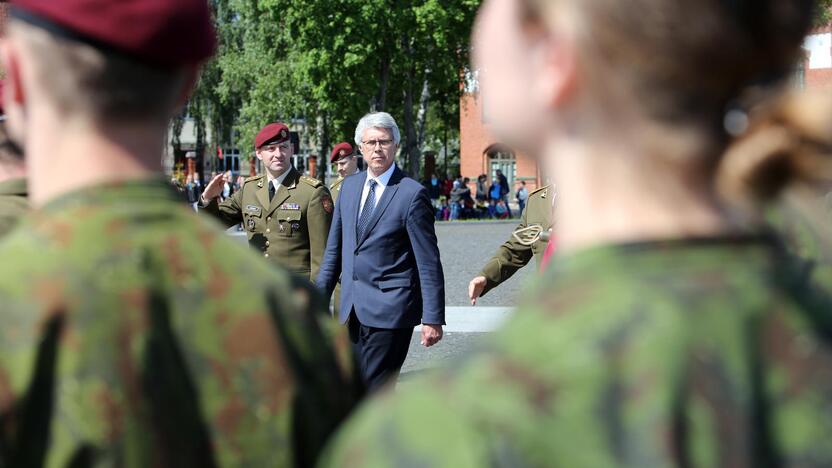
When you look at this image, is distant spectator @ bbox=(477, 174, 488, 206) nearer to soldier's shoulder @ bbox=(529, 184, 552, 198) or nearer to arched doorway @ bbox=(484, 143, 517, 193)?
arched doorway @ bbox=(484, 143, 517, 193)

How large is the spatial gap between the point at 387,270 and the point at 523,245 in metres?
0.76

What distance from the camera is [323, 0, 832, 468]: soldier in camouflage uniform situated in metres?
1.14

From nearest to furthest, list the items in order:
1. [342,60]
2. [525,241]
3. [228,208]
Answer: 1. [525,241]
2. [228,208]
3. [342,60]

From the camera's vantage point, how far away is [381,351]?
648cm

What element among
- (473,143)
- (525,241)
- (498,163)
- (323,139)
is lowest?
(498,163)

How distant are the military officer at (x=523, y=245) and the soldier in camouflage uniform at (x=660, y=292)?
4881 millimetres

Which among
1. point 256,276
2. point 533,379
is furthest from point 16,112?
A: point 533,379

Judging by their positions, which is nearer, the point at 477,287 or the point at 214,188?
the point at 477,287

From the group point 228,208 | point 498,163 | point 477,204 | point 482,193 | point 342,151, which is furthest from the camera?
point 498,163

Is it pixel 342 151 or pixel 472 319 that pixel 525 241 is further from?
pixel 342 151

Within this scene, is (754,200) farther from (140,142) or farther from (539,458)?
(140,142)

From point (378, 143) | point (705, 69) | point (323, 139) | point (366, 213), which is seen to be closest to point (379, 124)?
point (378, 143)

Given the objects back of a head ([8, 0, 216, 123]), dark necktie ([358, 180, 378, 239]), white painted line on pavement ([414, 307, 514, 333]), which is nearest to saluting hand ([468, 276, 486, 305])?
dark necktie ([358, 180, 378, 239])

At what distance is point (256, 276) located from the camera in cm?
174
